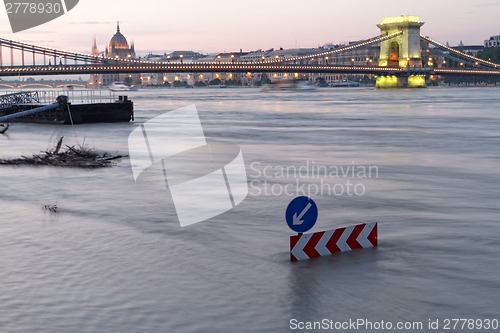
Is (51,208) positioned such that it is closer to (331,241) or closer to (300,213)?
(331,241)

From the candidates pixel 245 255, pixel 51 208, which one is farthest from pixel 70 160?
pixel 245 255

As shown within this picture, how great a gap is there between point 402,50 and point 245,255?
548 feet

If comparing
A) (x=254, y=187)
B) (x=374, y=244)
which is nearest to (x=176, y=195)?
(x=254, y=187)

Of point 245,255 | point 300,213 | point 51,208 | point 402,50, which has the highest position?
point 402,50

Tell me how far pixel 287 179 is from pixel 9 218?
9367 mm

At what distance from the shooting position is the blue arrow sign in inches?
478

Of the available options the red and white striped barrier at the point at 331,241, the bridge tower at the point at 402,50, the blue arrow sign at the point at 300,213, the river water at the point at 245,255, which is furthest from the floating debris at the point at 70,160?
the bridge tower at the point at 402,50

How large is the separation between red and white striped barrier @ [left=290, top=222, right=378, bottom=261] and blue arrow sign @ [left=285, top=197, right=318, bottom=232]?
1.54ft

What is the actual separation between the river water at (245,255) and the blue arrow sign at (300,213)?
0.70m

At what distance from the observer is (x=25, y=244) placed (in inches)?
561

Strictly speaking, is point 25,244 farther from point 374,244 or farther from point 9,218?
point 374,244

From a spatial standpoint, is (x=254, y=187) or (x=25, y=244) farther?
(x=254, y=187)

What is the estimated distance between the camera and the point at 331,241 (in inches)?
508

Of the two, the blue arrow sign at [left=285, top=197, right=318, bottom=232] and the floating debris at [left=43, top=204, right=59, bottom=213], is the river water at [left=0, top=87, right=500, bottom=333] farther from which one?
the blue arrow sign at [left=285, top=197, right=318, bottom=232]
